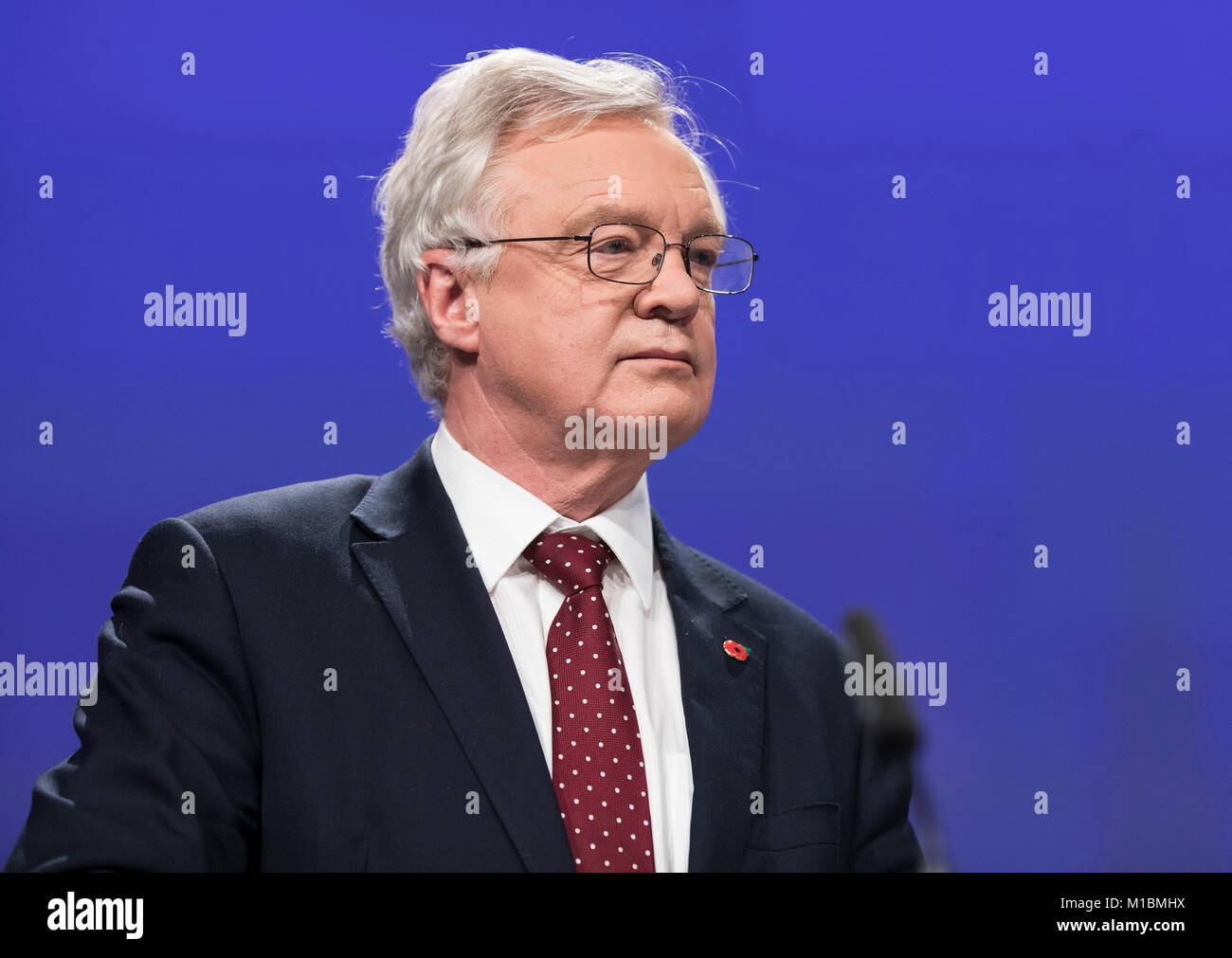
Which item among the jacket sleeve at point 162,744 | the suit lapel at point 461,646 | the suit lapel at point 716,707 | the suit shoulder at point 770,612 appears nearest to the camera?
the jacket sleeve at point 162,744

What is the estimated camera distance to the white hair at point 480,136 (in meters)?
2.16

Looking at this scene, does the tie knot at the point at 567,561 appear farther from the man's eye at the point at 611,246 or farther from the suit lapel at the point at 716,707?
the man's eye at the point at 611,246

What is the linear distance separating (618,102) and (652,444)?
0.59 metres

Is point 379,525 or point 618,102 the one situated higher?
point 618,102

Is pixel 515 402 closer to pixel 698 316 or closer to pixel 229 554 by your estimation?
pixel 698 316

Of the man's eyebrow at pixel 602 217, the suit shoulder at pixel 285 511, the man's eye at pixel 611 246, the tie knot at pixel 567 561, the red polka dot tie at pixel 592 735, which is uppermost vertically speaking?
the man's eyebrow at pixel 602 217

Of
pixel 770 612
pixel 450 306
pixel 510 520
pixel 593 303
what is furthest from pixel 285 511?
pixel 770 612

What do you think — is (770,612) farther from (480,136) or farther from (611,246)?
(480,136)

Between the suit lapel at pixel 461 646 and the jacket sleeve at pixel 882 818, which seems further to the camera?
the jacket sleeve at pixel 882 818

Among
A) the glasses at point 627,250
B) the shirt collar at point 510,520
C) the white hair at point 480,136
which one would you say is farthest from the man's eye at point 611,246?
the shirt collar at point 510,520

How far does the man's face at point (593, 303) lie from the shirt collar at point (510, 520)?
11 cm

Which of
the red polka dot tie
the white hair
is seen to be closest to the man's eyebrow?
the white hair
